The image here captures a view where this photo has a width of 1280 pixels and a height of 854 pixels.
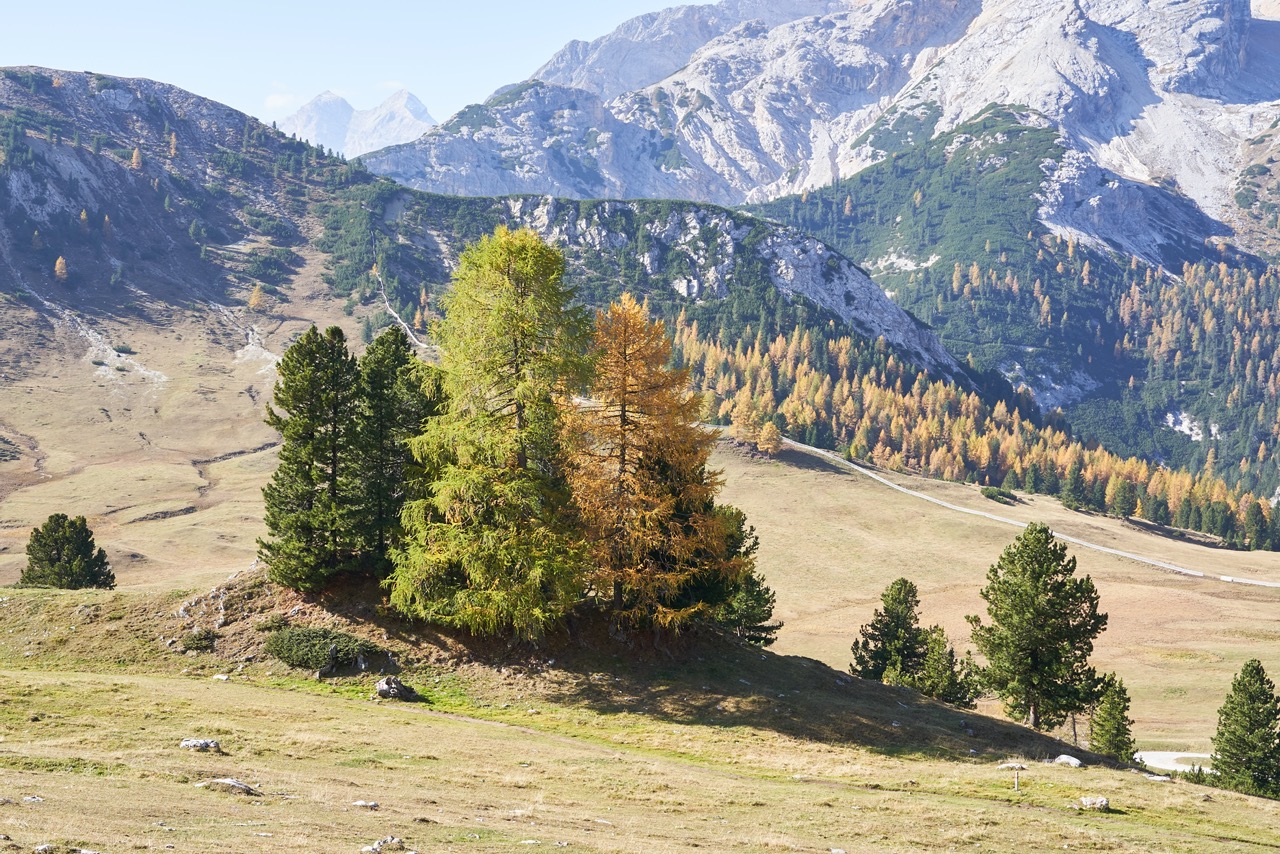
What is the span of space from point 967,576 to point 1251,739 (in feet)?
214

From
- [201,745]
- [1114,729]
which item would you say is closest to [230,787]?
[201,745]

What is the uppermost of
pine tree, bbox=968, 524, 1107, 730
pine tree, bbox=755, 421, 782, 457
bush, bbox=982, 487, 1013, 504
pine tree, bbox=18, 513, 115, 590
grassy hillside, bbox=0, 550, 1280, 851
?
pine tree, bbox=755, 421, 782, 457

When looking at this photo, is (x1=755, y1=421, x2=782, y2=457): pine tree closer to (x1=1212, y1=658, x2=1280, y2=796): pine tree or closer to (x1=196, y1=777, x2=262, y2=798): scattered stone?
(x1=1212, y1=658, x2=1280, y2=796): pine tree

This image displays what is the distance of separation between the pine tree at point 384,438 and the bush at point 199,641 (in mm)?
8219

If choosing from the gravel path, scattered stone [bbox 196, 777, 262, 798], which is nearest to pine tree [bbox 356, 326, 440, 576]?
scattered stone [bbox 196, 777, 262, 798]

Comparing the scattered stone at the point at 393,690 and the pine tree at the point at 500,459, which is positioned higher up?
the pine tree at the point at 500,459

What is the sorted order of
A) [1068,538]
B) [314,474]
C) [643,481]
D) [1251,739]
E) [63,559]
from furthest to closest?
[1068,538] < [63,559] < [1251,739] < [314,474] < [643,481]

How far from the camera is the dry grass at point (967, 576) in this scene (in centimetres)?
8712

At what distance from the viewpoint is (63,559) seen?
6262 cm

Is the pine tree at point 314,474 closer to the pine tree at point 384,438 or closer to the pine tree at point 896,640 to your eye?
the pine tree at point 384,438

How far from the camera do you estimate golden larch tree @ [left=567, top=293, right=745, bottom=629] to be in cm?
4206

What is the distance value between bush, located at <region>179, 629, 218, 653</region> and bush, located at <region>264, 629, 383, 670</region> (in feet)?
9.54

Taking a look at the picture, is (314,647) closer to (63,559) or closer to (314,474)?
(314,474)

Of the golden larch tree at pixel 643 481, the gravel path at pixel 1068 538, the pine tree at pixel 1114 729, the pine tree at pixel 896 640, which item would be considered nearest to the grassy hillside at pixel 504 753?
the golden larch tree at pixel 643 481
